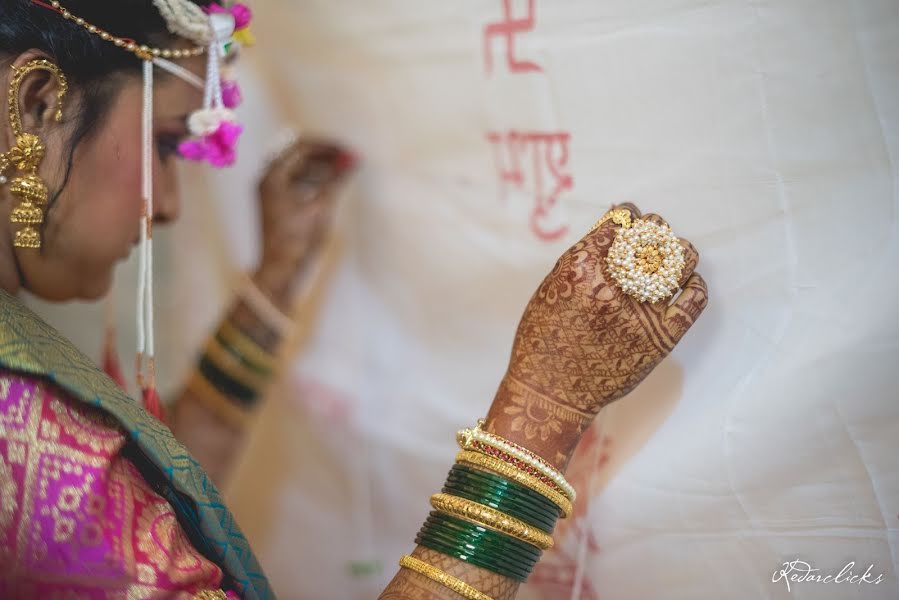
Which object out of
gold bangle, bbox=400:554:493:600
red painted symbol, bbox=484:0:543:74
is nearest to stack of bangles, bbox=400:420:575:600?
gold bangle, bbox=400:554:493:600

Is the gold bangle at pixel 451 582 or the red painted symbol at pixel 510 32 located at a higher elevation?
the red painted symbol at pixel 510 32

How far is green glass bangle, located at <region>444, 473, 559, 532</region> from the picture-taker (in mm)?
709

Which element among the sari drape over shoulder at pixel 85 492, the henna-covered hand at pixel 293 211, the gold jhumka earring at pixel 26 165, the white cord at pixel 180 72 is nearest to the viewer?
the sari drape over shoulder at pixel 85 492

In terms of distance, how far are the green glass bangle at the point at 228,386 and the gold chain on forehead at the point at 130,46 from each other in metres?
0.50

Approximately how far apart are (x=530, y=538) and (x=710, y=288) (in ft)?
0.93

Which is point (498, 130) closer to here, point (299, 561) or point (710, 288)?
point (710, 288)

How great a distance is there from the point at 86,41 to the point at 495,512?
0.56 m

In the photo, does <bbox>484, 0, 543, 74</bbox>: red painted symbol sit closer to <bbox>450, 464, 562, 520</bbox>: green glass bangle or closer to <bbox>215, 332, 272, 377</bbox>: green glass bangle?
<bbox>450, 464, 562, 520</bbox>: green glass bangle

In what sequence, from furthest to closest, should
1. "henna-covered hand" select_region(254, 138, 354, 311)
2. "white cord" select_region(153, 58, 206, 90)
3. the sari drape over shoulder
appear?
"henna-covered hand" select_region(254, 138, 354, 311) → "white cord" select_region(153, 58, 206, 90) → the sari drape over shoulder

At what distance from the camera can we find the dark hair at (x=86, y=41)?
0.73m

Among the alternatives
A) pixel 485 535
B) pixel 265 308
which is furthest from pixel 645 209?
pixel 265 308

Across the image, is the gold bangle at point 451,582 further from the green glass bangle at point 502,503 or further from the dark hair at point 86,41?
the dark hair at point 86,41

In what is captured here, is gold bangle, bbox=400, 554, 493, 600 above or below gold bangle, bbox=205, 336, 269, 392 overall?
below
